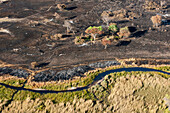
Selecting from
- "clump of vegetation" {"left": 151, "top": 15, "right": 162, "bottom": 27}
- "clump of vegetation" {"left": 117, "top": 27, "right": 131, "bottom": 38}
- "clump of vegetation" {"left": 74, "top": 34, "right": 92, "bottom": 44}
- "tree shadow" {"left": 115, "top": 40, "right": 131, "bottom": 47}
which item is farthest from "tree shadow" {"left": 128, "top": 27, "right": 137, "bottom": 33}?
"clump of vegetation" {"left": 74, "top": 34, "right": 92, "bottom": 44}

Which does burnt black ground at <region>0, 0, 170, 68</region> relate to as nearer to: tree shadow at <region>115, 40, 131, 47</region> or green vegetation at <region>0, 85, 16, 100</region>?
tree shadow at <region>115, 40, 131, 47</region>

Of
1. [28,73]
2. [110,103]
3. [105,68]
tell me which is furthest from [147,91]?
[28,73]

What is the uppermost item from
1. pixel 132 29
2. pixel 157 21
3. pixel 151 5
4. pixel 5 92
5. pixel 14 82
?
pixel 151 5

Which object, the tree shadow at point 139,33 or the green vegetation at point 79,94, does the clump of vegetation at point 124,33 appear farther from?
the green vegetation at point 79,94

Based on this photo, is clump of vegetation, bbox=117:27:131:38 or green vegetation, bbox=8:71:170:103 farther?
clump of vegetation, bbox=117:27:131:38

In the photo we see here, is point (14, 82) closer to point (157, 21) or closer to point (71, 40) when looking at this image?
point (71, 40)

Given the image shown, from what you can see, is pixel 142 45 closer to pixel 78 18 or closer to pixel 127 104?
pixel 127 104

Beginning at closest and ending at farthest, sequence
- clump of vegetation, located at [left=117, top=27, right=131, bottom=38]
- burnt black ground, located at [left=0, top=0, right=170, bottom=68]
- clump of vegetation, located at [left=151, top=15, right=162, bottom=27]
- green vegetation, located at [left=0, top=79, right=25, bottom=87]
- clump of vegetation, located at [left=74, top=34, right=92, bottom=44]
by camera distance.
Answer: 1. green vegetation, located at [left=0, top=79, right=25, bottom=87]
2. burnt black ground, located at [left=0, top=0, right=170, bottom=68]
3. clump of vegetation, located at [left=74, top=34, right=92, bottom=44]
4. clump of vegetation, located at [left=117, top=27, right=131, bottom=38]
5. clump of vegetation, located at [left=151, top=15, right=162, bottom=27]

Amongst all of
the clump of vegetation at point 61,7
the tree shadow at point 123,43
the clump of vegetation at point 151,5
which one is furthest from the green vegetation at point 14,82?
the clump of vegetation at point 151,5

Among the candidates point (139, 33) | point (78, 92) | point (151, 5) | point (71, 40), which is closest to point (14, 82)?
point (78, 92)
